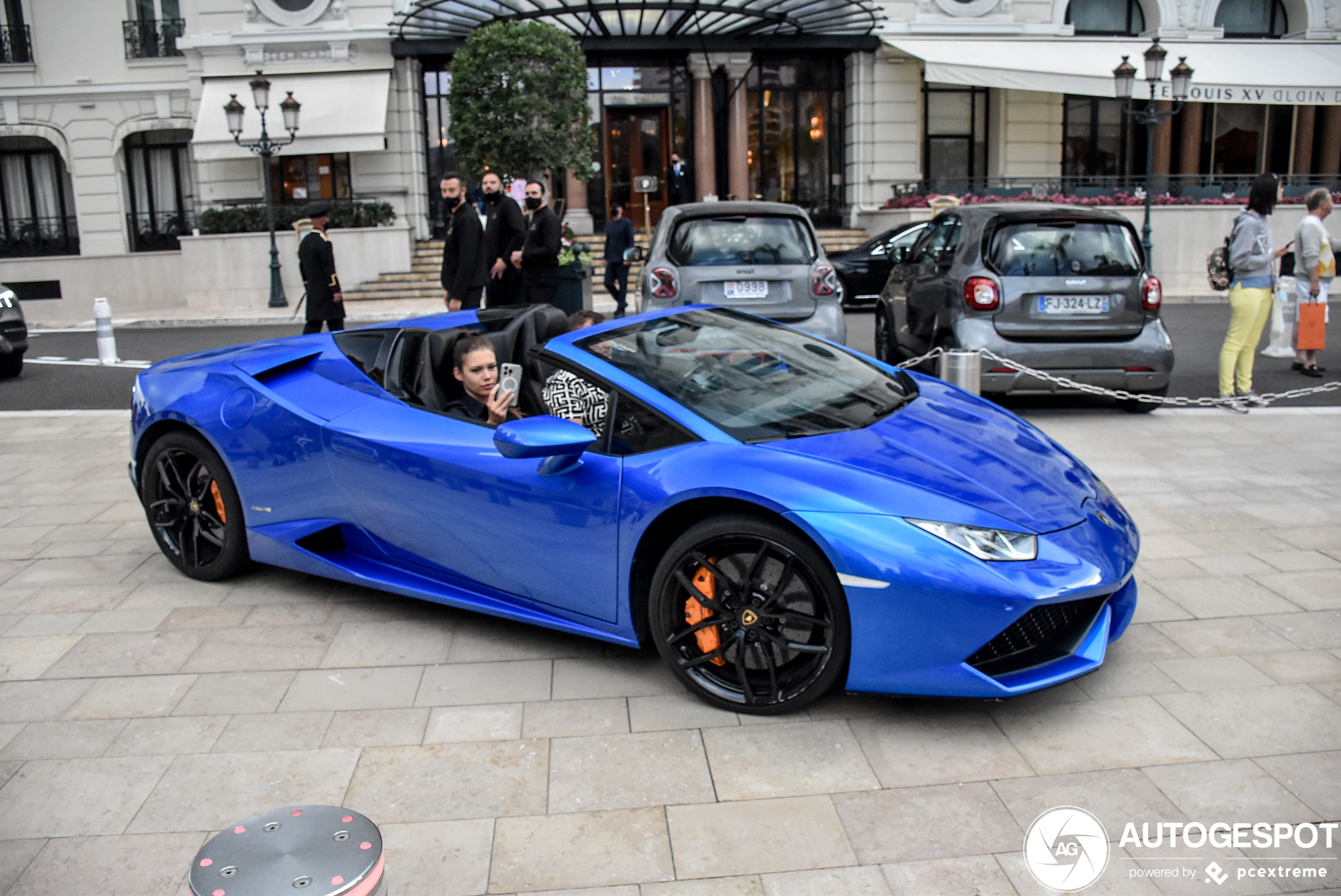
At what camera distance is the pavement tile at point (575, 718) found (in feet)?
11.7

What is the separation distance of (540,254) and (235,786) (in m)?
7.00

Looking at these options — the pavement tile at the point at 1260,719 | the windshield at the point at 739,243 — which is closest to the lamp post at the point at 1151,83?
the windshield at the point at 739,243

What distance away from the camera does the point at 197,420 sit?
4.82m

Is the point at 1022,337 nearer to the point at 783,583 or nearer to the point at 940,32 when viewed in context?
the point at 783,583

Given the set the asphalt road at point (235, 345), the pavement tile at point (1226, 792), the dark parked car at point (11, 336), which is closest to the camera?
the pavement tile at point (1226, 792)

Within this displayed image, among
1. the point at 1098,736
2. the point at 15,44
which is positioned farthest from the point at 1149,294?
the point at 15,44

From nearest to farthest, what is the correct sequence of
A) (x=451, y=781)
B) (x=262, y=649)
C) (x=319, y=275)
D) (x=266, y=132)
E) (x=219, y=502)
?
(x=451, y=781) → (x=262, y=649) → (x=219, y=502) → (x=319, y=275) → (x=266, y=132)

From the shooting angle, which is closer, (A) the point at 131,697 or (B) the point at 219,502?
(A) the point at 131,697

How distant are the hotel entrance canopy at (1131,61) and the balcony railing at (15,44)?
19208mm

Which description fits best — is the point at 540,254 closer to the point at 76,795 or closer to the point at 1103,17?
the point at 76,795

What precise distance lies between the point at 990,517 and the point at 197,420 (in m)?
3.34

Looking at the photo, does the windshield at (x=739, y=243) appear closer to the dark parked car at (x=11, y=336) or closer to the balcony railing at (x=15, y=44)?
the dark parked car at (x=11, y=336)

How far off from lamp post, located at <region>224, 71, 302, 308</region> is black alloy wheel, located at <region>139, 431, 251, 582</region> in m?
16.8

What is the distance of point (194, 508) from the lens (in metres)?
4.99
